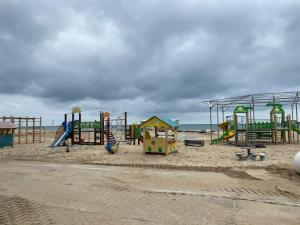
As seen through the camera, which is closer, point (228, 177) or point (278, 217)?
point (278, 217)

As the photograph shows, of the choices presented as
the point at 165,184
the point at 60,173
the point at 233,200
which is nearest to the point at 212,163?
the point at 165,184

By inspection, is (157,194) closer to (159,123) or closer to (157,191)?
(157,191)

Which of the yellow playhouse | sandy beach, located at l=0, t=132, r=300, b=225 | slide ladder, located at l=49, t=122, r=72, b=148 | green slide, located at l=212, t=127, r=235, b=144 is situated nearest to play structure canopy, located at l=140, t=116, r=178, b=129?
the yellow playhouse

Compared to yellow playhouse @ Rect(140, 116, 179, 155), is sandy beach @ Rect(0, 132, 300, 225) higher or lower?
lower

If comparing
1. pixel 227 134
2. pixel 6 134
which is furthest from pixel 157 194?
pixel 6 134

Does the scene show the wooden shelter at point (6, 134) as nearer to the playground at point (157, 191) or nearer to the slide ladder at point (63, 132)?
the slide ladder at point (63, 132)

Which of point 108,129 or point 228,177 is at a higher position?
point 108,129

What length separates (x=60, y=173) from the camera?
10.6 m

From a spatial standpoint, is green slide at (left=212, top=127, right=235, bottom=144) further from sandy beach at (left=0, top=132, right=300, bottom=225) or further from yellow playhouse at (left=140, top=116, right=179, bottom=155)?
sandy beach at (left=0, top=132, right=300, bottom=225)

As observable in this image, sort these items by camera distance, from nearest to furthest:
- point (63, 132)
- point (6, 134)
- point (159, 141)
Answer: point (159, 141)
point (6, 134)
point (63, 132)

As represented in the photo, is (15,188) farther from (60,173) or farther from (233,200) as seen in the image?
(233,200)

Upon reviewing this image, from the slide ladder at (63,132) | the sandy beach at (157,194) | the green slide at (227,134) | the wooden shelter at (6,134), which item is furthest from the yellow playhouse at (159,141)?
the wooden shelter at (6,134)

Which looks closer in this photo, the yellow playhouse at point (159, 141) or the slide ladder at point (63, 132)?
the yellow playhouse at point (159, 141)

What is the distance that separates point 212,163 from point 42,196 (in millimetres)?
8096
